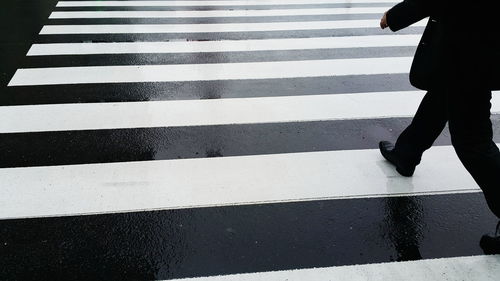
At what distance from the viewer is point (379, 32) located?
23.8 feet

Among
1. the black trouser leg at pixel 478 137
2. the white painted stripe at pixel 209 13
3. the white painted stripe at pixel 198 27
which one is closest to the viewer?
the black trouser leg at pixel 478 137

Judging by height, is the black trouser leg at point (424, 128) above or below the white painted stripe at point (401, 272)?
above

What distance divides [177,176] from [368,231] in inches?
54.7

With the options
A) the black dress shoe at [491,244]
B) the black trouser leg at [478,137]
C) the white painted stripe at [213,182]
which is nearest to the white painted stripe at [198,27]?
the white painted stripe at [213,182]

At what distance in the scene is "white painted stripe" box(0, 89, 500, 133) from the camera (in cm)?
409

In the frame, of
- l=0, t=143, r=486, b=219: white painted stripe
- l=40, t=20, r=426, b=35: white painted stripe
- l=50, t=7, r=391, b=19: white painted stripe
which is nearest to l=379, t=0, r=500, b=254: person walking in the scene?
l=0, t=143, r=486, b=219: white painted stripe

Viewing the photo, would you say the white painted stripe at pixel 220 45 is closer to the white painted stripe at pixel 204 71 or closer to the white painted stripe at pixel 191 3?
the white painted stripe at pixel 204 71

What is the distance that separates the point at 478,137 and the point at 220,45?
445cm

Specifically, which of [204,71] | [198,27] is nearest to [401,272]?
[204,71]

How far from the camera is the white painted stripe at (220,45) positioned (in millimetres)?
6020

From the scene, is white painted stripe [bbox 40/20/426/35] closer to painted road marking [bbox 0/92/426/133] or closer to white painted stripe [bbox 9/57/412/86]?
white painted stripe [bbox 9/57/412/86]

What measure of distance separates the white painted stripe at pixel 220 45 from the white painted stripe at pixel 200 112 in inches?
69.3

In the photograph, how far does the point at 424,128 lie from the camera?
3010mm

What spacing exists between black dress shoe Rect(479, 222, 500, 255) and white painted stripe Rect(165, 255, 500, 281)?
6 cm
